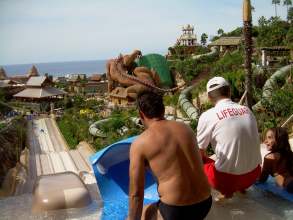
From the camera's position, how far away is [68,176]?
4.09 metres

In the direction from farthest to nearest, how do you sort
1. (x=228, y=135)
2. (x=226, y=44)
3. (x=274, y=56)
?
(x=226, y=44) < (x=274, y=56) < (x=228, y=135)

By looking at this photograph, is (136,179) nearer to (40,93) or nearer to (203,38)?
(40,93)

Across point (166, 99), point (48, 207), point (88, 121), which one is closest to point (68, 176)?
point (48, 207)

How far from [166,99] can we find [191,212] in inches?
803

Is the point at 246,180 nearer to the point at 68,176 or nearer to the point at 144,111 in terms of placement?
the point at 144,111

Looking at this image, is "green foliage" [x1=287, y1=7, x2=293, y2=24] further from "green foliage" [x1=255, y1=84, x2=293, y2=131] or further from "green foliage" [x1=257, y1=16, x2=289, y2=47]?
"green foliage" [x1=255, y1=84, x2=293, y2=131]

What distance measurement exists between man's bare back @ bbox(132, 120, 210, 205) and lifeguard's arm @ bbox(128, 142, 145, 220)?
27 mm

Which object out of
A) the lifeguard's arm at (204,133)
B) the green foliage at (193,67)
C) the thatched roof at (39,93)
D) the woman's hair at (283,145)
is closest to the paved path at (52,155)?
the lifeguard's arm at (204,133)

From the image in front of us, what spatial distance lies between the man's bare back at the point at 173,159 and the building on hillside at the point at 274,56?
16751 mm

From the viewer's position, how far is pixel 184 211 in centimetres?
232

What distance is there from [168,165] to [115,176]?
1.72m

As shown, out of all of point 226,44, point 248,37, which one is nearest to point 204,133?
point 248,37

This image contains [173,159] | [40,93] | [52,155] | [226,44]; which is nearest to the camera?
[173,159]

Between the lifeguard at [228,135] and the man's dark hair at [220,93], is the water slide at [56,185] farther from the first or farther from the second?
the man's dark hair at [220,93]
